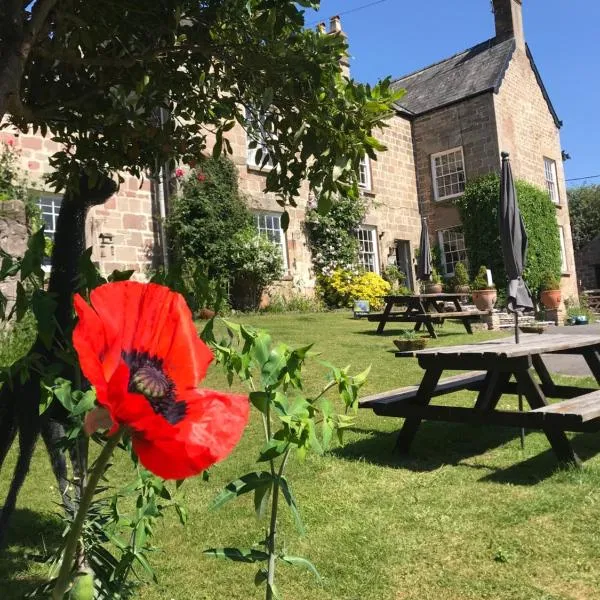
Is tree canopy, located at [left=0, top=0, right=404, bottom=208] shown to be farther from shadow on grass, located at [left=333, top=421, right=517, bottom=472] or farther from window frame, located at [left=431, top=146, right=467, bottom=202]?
window frame, located at [left=431, top=146, right=467, bottom=202]

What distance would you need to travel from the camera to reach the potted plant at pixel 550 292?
60.1 ft

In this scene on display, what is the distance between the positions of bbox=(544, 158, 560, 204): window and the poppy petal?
22.9 m

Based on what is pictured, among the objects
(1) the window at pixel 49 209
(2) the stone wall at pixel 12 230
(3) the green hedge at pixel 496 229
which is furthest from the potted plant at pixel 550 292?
(2) the stone wall at pixel 12 230

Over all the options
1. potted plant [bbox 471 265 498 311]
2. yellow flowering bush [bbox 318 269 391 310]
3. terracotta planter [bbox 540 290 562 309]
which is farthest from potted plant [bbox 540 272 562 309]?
yellow flowering bush [bbox 318 269 391 310]

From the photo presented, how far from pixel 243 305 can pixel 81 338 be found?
542 inches

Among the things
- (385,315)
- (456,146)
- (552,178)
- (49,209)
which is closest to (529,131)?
(552,178)

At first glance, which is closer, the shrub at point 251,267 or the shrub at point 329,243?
the shrub at point 251,267

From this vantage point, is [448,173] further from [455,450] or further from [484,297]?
[455,450]

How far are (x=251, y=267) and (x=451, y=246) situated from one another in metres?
9.07

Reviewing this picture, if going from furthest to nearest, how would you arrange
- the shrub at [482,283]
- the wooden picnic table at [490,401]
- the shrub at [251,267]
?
the shrub at [482,283] < the shrub at [251,267] < the wooden picnic table at [490,401]

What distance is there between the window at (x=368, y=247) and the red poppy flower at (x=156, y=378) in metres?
17.4

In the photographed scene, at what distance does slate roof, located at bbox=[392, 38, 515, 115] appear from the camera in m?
19.3

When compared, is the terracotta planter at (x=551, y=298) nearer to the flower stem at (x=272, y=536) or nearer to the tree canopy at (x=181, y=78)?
the tree canopy at (x=181, y=78)

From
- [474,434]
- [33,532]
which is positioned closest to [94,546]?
[33,532]
